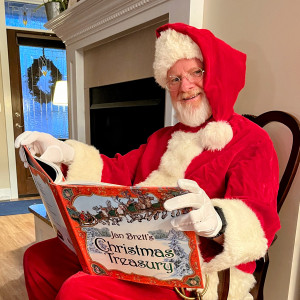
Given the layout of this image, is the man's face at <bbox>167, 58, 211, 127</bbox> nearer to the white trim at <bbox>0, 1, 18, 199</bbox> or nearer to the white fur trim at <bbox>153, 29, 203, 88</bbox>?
the white fur trim at <bbox>153, 29, 203, 88</bbox>

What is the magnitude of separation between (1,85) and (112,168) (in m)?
2.81

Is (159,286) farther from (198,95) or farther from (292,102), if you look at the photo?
(292,102)

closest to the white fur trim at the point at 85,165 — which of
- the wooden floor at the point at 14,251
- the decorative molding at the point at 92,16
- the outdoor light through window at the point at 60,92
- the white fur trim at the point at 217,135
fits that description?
the white fur trim at the point at 217,135

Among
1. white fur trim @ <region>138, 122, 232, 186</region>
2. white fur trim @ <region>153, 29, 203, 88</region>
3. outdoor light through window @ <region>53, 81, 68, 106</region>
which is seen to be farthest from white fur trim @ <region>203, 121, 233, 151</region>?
outdoor light through window @ <region>53, 81, 68, 106</region>

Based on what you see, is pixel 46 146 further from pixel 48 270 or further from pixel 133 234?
pixel 133 234

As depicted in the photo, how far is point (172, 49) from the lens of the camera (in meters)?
0.88

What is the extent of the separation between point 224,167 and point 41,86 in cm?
327

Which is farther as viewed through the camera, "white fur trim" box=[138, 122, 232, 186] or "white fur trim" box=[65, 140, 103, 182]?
"white fur trim" box=[65, 140, 103, 182]

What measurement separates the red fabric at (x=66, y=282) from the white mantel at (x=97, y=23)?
2.66 feet

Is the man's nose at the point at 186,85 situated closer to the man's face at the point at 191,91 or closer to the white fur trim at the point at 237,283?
the man's face at the point at 191,91

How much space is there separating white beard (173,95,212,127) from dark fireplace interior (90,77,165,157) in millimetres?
741

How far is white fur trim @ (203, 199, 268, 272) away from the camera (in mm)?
625

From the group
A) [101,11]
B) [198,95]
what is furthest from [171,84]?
[101,11]

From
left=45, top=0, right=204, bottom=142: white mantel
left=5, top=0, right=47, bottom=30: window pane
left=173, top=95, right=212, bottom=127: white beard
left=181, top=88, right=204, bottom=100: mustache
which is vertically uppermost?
left=5, top=0, right=47, bottom=30: window pane
